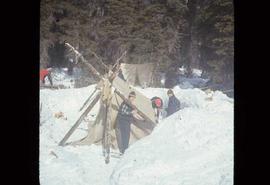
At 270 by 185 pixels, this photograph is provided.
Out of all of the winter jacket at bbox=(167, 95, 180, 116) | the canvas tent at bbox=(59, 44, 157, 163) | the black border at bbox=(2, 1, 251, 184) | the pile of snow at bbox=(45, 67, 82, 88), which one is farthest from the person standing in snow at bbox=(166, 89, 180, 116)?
the pile of snow at bbox=(45, 67, 82, 88)

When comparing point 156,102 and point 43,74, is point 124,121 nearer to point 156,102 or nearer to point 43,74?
point 156,102

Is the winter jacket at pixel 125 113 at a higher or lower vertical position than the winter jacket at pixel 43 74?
lower

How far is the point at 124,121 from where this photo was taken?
3.50 meters

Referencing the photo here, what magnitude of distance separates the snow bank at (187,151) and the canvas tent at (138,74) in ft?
0.99

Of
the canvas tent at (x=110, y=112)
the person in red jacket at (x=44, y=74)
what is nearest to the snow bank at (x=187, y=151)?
the canvas tent at (x=110, y=112)

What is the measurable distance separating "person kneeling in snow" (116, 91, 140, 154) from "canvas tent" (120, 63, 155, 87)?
11cm

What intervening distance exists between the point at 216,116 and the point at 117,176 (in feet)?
3.07

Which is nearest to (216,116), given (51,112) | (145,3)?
(145,3)

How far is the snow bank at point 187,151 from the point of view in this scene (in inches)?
Result: 131

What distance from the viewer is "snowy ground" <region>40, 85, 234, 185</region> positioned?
10.9ft

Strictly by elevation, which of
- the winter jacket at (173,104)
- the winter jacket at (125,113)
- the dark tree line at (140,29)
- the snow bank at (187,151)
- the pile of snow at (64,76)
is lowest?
the snow bank at (187,151)
